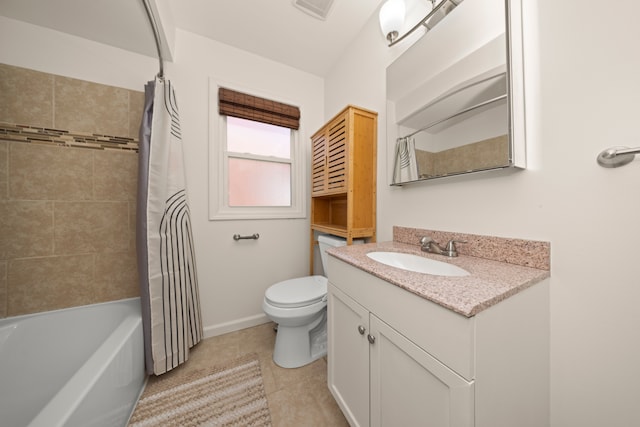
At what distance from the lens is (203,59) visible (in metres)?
1.61

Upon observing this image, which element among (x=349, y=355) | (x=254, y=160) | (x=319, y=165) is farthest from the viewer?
(x=254, y=160)

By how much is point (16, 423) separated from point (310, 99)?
2644 millimetres

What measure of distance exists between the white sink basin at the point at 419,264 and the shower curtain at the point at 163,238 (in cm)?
120

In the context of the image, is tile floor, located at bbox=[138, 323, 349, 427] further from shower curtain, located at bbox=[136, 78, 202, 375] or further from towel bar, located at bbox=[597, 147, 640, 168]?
towel bar, located at bbox=[597, 147, 640, 168]

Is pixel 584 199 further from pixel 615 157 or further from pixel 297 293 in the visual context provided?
pixel 297 293

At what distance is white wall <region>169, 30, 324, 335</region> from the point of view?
159 centimetres

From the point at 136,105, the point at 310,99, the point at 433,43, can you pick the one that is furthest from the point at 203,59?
the point at 433,43

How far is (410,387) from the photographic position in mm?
585

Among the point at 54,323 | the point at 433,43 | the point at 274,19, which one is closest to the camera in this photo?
the point at 433,43

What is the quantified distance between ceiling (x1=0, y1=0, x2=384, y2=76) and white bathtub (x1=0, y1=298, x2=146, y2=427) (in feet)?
5.69

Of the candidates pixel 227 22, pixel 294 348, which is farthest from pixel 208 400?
pixel 227 22

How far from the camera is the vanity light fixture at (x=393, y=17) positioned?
1.09m

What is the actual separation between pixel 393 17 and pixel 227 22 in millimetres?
1175

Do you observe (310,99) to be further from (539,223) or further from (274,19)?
(539,223)
